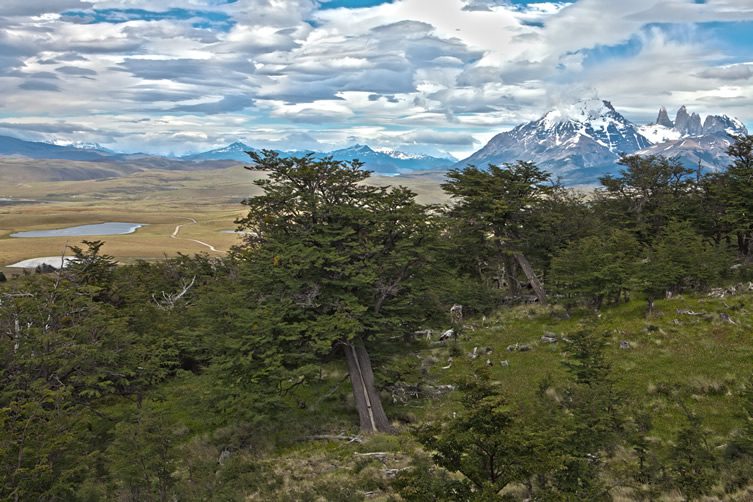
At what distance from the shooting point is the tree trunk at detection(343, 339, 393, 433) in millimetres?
20562

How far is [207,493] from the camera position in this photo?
45.7 feet

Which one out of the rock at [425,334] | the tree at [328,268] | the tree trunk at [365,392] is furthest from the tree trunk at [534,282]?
the tree trunk at [365,392]

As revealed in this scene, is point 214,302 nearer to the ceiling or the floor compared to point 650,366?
nearer to the ceiling

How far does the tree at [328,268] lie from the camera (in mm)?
19797

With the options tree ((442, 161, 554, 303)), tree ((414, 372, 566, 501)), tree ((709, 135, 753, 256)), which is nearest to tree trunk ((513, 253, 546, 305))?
tree ((442, 161, 554, 303))

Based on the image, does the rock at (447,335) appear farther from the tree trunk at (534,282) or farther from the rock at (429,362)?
the tree trunk at (534,282)

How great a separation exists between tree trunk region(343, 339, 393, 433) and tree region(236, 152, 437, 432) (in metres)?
0.04

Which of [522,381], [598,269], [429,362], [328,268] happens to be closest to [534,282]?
[598,269]

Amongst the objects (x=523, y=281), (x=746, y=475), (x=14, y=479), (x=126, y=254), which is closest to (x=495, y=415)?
(x=746, y=475)

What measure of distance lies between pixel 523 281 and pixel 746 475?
116 ft

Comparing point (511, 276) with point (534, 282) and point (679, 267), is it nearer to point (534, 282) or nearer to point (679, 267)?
point (534, 282)

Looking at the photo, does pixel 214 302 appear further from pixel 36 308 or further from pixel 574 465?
pixel 574 465

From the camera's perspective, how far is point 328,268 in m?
19.9

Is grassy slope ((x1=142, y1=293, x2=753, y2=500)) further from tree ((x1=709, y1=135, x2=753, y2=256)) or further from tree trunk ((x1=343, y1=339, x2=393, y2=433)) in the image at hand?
tree ((x1=709, y1=135, x2=753, y2=256))
